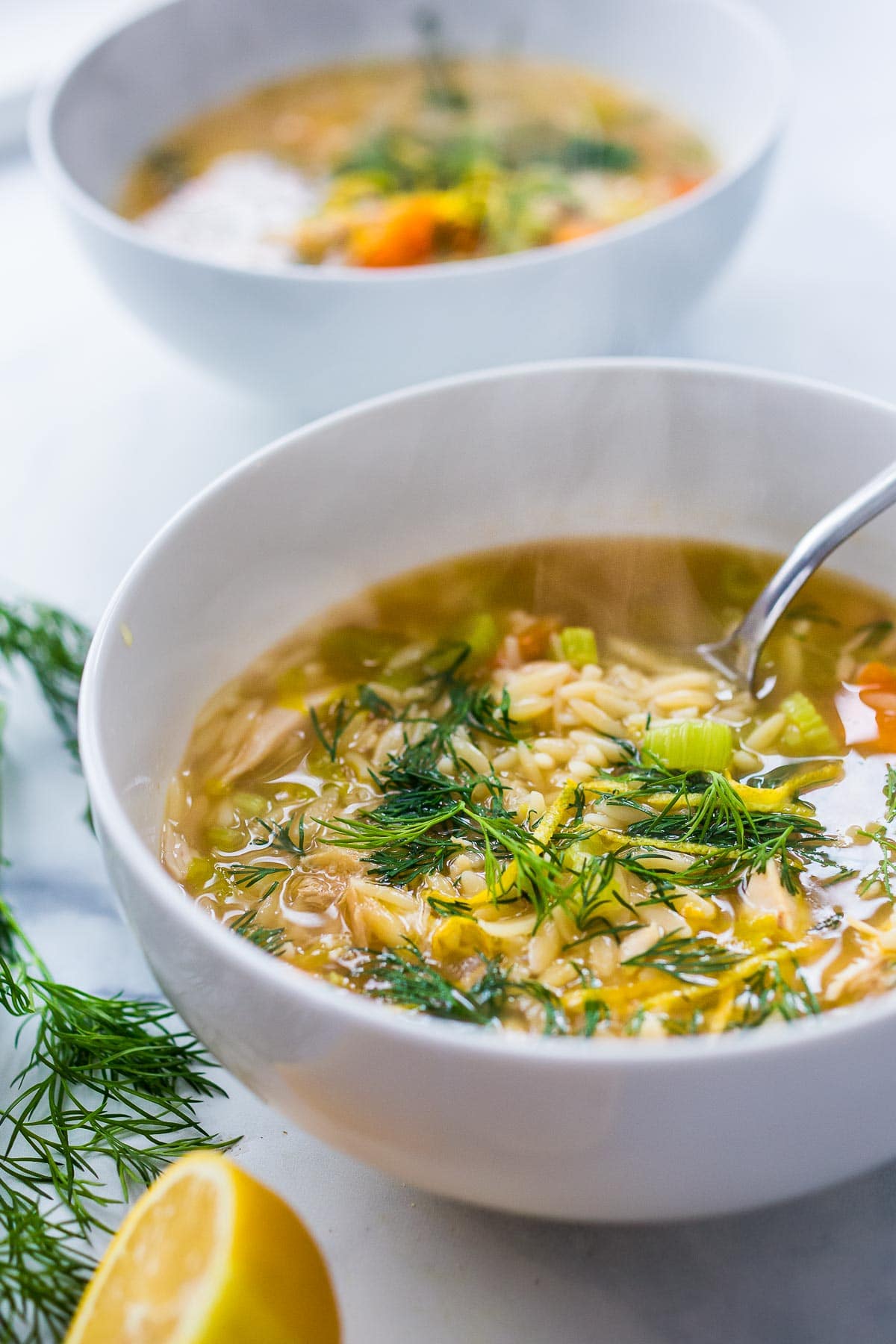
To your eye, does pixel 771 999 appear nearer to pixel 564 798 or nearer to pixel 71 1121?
pixel 564 798

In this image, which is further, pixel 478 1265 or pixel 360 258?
pixel 360 258

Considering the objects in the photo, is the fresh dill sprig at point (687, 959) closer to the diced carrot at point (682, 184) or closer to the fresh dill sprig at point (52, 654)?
the fresh dill sprig at point (52, 654)

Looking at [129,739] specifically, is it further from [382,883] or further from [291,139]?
[291,139]

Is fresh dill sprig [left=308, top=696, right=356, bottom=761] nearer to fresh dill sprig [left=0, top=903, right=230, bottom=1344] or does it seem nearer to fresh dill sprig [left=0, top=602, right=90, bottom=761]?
fresh dill sprig [left=0, top=903, right=230, bottom=1344]

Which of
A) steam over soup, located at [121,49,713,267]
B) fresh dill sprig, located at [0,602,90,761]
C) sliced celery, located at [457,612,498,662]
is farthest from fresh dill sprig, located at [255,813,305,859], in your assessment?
steam over soup, located at [121,49,713,267]

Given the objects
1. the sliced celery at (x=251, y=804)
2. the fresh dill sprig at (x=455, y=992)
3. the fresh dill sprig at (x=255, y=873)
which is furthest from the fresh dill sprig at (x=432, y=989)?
the sliced celery at (x=251, y=804)

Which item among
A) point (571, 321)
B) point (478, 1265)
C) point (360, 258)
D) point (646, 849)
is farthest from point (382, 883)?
point (360, 258)

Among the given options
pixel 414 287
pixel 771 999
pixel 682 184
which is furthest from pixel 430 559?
pixel 682 184
